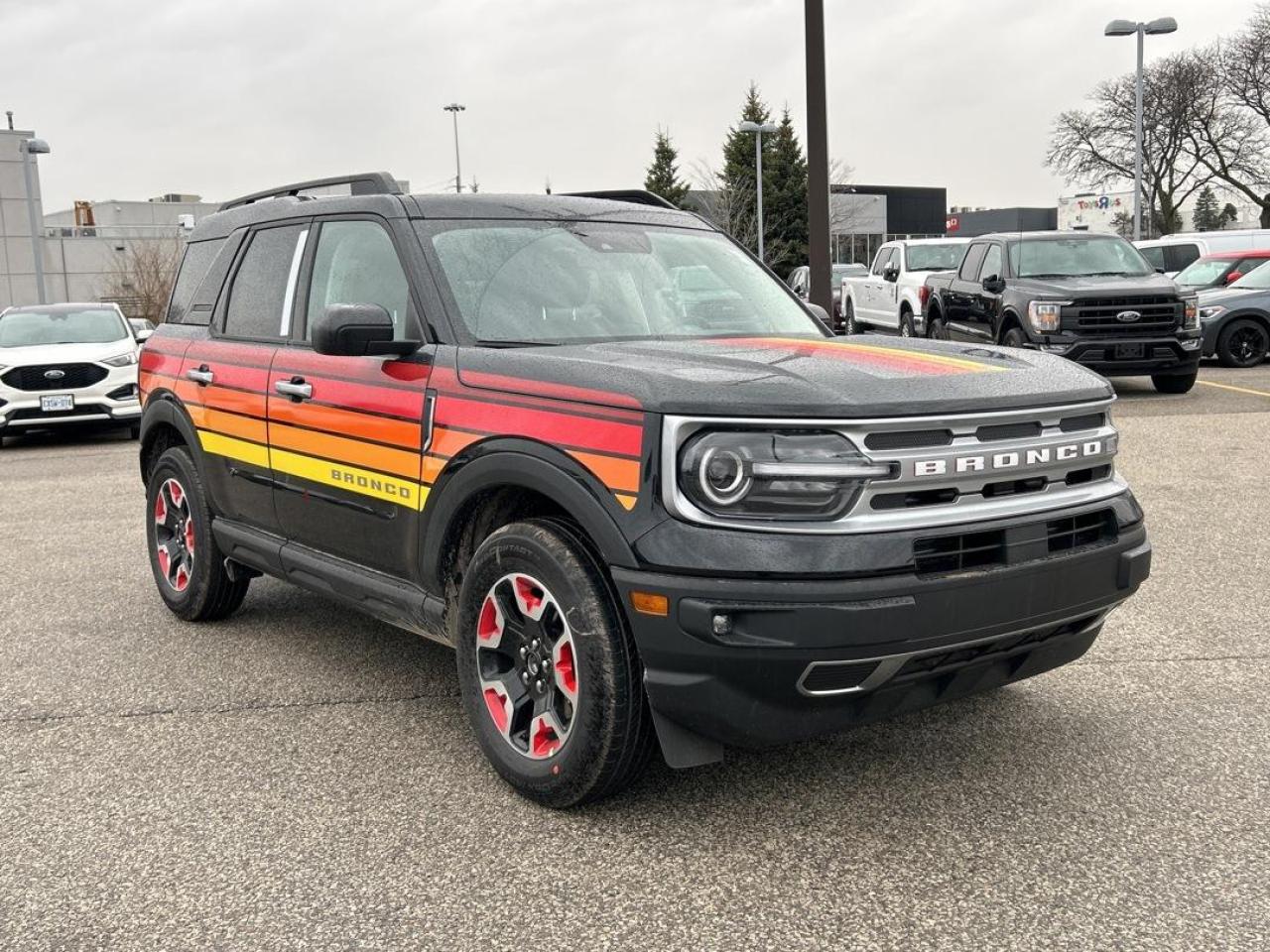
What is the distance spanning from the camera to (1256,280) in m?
17.4

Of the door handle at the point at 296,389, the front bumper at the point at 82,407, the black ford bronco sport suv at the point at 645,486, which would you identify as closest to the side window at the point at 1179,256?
the front bumper at the point at 82,407

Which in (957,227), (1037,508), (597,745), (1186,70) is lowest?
(597,745)

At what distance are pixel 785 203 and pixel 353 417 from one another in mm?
58230

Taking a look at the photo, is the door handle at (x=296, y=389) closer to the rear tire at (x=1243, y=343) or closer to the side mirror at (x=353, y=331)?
the side mirror at (x=353, y=331)

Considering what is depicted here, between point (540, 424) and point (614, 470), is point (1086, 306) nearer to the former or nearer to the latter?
point (540, 424)

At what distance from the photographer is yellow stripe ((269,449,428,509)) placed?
13.3 feet

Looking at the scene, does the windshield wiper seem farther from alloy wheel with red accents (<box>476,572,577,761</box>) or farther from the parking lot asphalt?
the parking lot asphalt

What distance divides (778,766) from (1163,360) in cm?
1103

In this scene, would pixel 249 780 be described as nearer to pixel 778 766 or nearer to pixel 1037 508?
pixel 778 766

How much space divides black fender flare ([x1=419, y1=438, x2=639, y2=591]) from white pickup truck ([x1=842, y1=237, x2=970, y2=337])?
14573 mm

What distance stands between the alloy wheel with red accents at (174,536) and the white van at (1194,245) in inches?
739

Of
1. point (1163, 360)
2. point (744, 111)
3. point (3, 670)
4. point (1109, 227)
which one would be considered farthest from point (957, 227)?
point (3, 670)

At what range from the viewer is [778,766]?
3924 mm

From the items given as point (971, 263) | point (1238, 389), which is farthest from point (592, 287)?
point (1238, 389)
